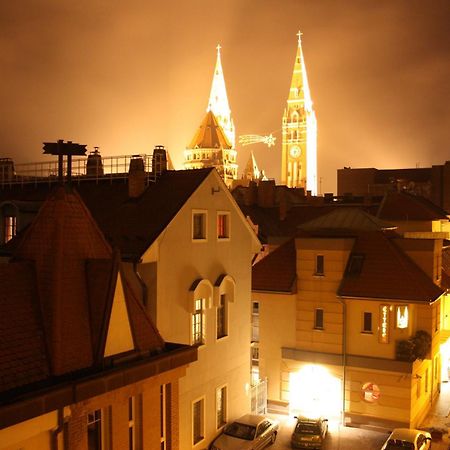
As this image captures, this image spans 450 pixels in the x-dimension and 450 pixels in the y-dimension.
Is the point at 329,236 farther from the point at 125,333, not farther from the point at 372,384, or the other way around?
the point at 125,333

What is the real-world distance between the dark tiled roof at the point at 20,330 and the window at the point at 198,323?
37.0 ft

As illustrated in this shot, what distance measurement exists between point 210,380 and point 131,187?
30.5 ft

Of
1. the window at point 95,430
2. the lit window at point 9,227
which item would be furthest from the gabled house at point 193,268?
the window at point 95,430

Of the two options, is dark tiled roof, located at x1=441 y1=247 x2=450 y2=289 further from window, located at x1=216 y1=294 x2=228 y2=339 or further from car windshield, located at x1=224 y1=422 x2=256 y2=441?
car windshield, located at x1=224 y1=422 x2=256 y2=441

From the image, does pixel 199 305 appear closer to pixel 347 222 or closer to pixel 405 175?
pixel 347 222

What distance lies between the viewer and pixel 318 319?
33.6 m

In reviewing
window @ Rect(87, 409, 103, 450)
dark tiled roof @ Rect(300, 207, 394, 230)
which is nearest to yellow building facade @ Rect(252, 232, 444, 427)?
dark tiled roof @ Rect(300, 207, 394, 230)

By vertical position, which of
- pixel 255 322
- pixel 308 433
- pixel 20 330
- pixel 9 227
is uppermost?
pixel 9 227

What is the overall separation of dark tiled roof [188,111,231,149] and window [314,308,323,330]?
150 metres

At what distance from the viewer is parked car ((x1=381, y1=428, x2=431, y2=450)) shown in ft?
86.6

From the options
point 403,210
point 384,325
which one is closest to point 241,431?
point 384,325

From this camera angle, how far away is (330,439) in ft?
97.9

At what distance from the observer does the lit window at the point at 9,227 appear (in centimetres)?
2748

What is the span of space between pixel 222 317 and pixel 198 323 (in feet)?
8.17
